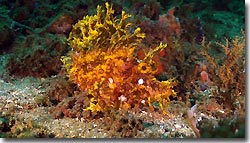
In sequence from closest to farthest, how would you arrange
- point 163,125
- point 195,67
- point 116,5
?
point 163,125 < point 195,67 < point 116,5

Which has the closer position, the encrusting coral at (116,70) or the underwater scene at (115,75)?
the underwater scene at (115,75)

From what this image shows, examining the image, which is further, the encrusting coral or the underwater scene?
the encrusting coral

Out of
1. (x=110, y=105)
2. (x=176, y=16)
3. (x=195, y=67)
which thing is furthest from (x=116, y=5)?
(x=110, y=105)

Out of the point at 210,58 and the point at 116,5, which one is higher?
the point at 116,5

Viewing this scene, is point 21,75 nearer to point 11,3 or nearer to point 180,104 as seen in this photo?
point 11,3
